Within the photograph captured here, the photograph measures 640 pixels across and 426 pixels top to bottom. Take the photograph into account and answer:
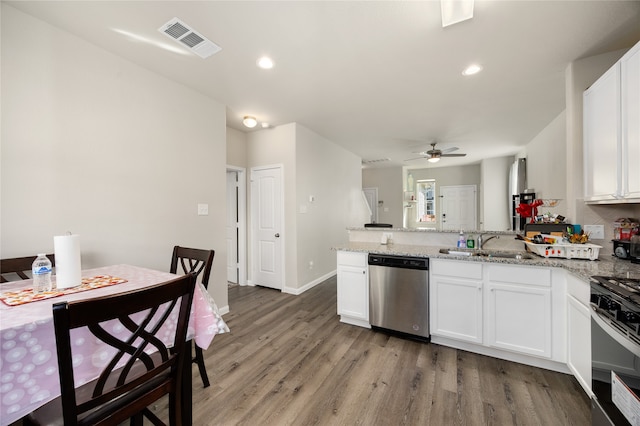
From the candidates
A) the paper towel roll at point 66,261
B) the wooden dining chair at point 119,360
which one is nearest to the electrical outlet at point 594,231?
the wooden dining chair at point 119,360

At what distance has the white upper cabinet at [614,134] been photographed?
167 centimetres

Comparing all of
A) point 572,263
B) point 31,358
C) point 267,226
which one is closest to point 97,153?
point 31,358

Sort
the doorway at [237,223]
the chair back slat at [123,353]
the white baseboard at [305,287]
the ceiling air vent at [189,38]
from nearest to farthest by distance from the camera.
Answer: the chair back slat at [123,353] < the ceiling air vent at [189,38] < the white baseboard at [305,287] < the doorway at [237,223]

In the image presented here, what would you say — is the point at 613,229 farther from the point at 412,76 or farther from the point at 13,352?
the point at 13,352

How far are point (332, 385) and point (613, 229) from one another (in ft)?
8.88

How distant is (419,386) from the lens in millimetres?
1891

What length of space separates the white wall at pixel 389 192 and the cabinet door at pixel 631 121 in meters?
6.18

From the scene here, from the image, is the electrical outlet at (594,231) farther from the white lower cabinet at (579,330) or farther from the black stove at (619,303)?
the black stove at (619,303)

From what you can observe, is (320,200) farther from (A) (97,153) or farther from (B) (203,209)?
A: (A) (97,153)

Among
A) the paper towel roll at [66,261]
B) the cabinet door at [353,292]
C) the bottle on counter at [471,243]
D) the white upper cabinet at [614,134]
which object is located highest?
the white upper cabinet at [614,134]

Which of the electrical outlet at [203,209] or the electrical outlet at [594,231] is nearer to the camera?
the electrical outlet at [594,231]

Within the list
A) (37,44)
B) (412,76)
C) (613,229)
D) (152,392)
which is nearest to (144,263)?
(152,392)

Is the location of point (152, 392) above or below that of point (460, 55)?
below

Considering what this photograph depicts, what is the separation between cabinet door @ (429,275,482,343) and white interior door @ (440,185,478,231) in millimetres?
6380
